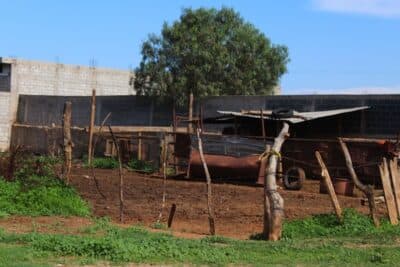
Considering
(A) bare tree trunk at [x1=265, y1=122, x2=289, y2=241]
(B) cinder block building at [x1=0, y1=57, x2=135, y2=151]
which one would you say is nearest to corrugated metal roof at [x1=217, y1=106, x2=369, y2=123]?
(A) bare tree trunk at [x1=265, y1=122, x2=289, y2=241]

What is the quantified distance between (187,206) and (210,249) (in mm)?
7281

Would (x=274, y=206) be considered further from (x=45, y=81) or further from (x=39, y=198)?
(x=45, y=81)

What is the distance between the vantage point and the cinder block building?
3781cm

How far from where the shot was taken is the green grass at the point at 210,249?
30.2 feet

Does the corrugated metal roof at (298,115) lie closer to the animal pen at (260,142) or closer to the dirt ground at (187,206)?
the animal pen at (260,142)

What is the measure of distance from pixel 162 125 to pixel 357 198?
46.0ft

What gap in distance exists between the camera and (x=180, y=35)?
110ft

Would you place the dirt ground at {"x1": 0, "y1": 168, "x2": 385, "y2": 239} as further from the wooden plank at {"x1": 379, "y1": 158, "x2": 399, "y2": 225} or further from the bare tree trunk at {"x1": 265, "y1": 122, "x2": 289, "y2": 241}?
the wooden plank at {"x1": 379, "y1": 158, "x2": 399, "y2": 225}

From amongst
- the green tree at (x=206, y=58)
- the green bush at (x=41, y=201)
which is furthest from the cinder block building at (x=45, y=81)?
the green bush at (x=41, y=201)

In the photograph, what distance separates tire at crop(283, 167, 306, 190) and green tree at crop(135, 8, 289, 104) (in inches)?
416

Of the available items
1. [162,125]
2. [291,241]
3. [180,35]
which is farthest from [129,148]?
[291,241]

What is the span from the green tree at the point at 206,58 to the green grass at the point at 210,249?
2102cm

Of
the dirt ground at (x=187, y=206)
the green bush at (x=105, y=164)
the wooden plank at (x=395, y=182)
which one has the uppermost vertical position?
the wooden plank at (x=395, y=182)

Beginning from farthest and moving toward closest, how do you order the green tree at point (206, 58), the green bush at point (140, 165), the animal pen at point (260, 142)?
1. the green tree at point (206, 58)
2. the green bush at point (140, 165)
3. the animal pen at point (260, 142)
